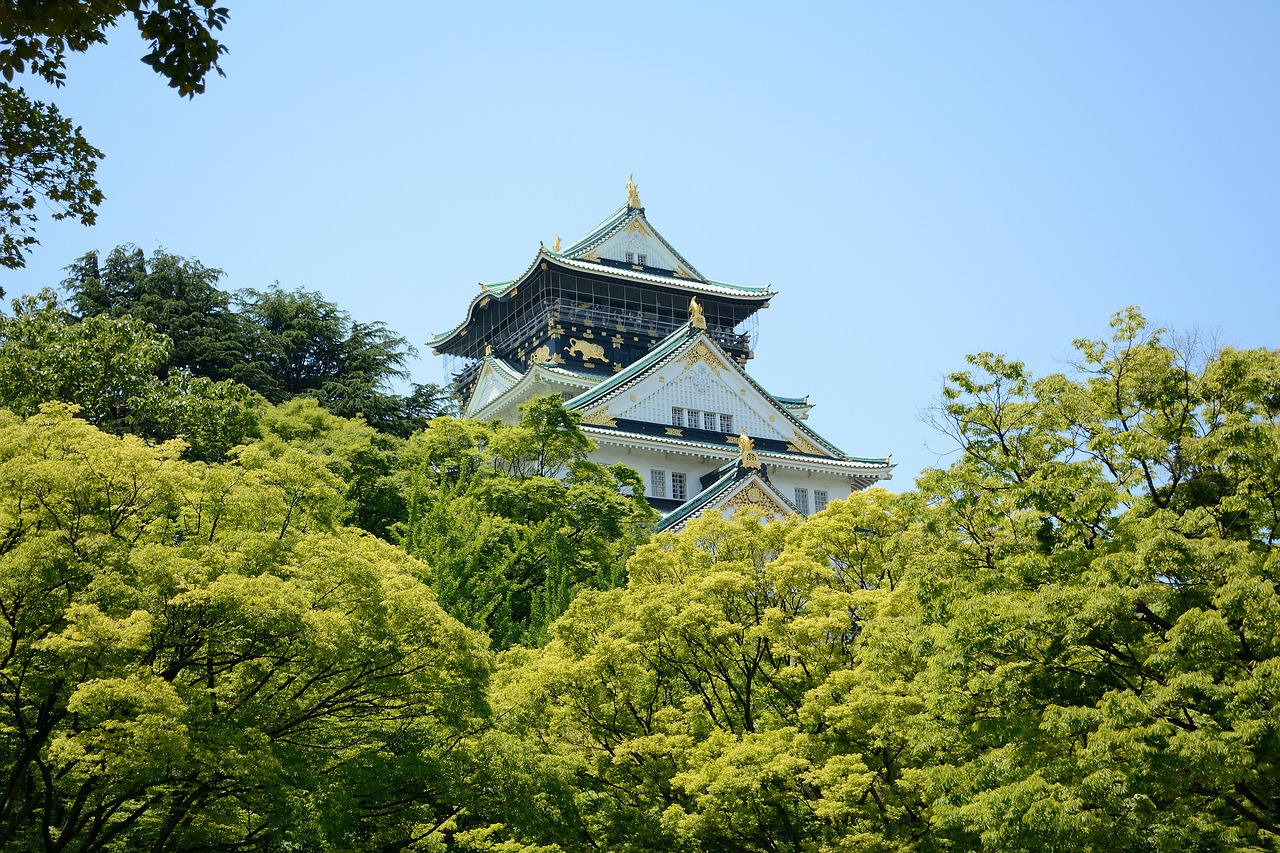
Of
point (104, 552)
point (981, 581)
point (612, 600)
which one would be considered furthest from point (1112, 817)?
point (104, 552)

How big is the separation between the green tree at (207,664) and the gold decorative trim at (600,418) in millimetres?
21107

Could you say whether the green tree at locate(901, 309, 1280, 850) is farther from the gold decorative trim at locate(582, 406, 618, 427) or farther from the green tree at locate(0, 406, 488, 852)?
the gold decorative trim at locate(582, 406, 618, 427)

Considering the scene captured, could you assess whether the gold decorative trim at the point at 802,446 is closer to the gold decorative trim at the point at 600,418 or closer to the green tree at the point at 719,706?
the gold decorative trim at the point at 600,418

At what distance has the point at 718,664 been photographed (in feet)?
64.5

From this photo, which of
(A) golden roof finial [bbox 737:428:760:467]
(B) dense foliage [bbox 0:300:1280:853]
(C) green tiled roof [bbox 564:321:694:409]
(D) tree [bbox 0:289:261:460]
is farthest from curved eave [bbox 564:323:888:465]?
(B) dense foliage [bbox 0:300:1280:853]

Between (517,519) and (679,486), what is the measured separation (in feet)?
43.4

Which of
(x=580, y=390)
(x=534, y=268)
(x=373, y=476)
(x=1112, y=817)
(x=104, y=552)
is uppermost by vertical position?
(x=534, y=268)

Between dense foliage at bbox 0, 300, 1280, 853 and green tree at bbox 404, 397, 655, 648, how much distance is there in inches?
172

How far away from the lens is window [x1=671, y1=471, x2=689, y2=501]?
132ft

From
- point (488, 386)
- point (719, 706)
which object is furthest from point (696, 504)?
point (488, 386)

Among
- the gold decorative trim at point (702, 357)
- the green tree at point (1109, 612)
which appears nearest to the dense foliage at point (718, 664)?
the green tree at point (1109, 612)

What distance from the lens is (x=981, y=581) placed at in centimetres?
1530

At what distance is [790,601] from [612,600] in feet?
9.71

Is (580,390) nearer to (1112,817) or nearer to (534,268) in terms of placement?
(534,268)
